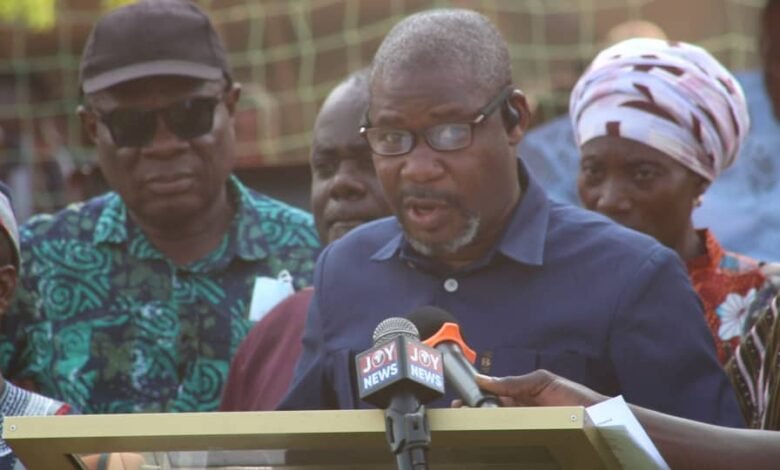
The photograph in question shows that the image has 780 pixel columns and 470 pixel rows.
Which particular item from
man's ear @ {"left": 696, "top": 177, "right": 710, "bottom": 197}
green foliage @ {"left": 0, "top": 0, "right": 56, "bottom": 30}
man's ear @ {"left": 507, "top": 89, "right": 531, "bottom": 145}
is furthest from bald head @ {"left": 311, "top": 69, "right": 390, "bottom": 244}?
green foliage @ {"left": 0, "top": 0, "right": 56, "bottom": 30}

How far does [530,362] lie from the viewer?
15.4 ft

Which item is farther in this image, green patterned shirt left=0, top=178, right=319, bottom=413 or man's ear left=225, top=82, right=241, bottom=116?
man's ear left=225, top=82, right=241, bottom=116

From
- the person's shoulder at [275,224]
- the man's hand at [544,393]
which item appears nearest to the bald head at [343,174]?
the person's shoulder at [275,224]

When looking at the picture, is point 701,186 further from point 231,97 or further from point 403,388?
point 403,388

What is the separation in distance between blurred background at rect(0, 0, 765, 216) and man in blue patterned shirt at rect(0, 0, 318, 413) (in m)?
3.24

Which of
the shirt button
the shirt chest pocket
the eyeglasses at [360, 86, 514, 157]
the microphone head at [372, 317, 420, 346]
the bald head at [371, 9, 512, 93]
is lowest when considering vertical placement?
the microphone head at [372, 317, 420, 346]

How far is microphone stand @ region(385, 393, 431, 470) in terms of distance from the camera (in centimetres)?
319

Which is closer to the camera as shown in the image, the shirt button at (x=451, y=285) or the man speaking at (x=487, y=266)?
the man speaking at (x=487, y=266)

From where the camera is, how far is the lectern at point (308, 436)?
327 cm

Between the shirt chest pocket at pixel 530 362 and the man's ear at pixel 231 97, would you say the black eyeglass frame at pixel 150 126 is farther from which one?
the shirt chest pocket at pixel 530 362

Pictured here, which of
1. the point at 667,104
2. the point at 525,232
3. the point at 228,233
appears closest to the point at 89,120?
the point at 228,233

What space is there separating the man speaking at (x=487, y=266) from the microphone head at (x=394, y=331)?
4.33 ft

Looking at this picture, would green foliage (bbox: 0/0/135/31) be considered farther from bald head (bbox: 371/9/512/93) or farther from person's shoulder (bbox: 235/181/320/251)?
bald head (bbox: 371/9/512/93)

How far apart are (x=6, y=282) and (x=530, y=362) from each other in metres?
1.42
